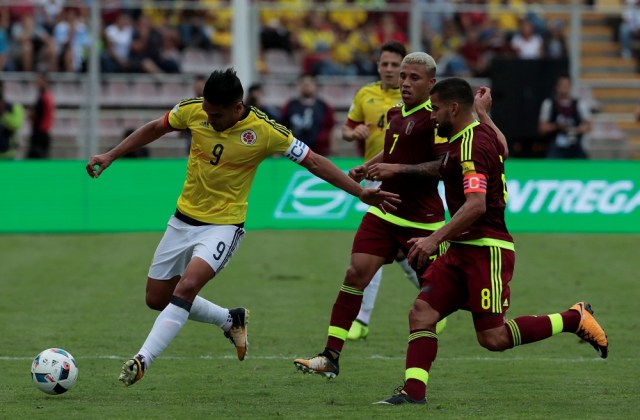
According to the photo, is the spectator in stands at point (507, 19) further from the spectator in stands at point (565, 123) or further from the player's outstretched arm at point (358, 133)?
the player's outstretched arm at point (358, 133)

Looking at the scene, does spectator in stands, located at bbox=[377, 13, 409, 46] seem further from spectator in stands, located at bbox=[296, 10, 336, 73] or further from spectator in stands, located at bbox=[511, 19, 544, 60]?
spectator in stands, located at bbox=[511, 19, 544, 60]

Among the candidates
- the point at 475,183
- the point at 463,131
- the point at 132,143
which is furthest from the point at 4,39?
the point at 475,183

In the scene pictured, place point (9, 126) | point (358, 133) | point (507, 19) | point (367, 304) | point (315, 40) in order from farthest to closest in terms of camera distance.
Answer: point (507, 19) < point (315, 40) < point (9, 126) < point (367, 304) < point (358, 133)

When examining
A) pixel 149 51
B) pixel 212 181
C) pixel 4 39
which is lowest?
pixel 149 51

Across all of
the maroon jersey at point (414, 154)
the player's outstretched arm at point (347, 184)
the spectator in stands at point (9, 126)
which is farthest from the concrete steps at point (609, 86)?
the player's outstretched arm at point (347, 184)

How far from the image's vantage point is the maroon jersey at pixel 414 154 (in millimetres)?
9547

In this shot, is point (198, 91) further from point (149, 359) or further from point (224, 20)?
point (149, 359)

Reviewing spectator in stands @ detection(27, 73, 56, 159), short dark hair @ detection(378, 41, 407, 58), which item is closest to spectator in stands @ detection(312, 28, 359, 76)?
spectator in stands @ detection(27, 73, 56, 159)

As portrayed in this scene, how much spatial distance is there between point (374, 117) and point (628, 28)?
17.1 m

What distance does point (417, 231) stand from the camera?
9789 mm

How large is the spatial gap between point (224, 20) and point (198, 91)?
499 cm

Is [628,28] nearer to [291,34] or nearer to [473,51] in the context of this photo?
[473,51]

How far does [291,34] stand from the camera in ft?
86.7

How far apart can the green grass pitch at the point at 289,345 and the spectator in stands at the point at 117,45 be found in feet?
→ 25.1
